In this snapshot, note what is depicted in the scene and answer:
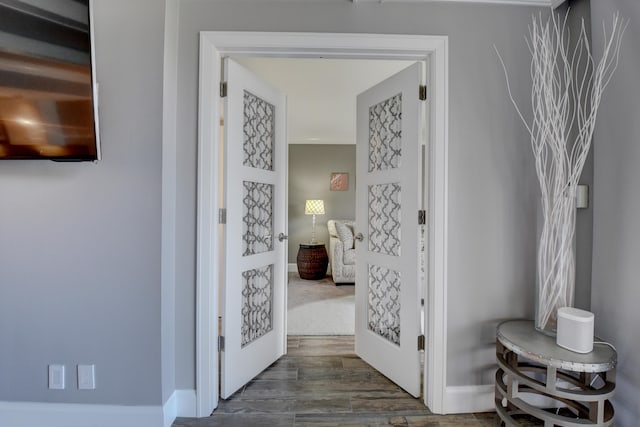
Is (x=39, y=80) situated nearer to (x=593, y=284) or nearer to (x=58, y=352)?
(x=58, y=352)

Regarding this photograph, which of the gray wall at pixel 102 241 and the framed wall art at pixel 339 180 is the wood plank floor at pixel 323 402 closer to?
the gray wall at pixel 102 241

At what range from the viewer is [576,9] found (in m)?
1.63

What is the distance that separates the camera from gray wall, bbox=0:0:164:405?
150 cm

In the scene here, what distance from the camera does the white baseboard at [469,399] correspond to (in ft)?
5.49

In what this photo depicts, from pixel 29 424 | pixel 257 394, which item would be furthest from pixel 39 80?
pixel 257 394

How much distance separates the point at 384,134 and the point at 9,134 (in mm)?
1983

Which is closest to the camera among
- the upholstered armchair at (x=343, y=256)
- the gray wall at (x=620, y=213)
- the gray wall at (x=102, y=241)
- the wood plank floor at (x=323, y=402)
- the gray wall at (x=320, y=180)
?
the gray wall at (x=620, y=213)

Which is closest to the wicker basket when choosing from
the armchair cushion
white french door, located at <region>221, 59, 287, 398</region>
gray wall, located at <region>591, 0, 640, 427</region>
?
the armchair cushion

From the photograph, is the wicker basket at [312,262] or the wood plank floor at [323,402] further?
the wicker basket at [312,262]

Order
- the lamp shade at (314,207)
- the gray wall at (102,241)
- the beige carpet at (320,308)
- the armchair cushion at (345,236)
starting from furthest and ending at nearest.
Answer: the lamp shade at (314,207), the armchair cushion at (345,236), the beige carpet at (320,308), the gray wall at (102,241)

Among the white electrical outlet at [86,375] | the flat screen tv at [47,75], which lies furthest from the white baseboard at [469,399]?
the flat screen tv at [47,75]

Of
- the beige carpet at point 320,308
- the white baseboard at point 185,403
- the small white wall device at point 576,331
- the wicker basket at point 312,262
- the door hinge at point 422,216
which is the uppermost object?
the door hinge at point 422,216

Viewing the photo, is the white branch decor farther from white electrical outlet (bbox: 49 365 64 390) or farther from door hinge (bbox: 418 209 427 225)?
white electrical outlet (bbox: 49 365 64 390)

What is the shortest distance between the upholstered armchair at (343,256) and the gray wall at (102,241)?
122 inches
